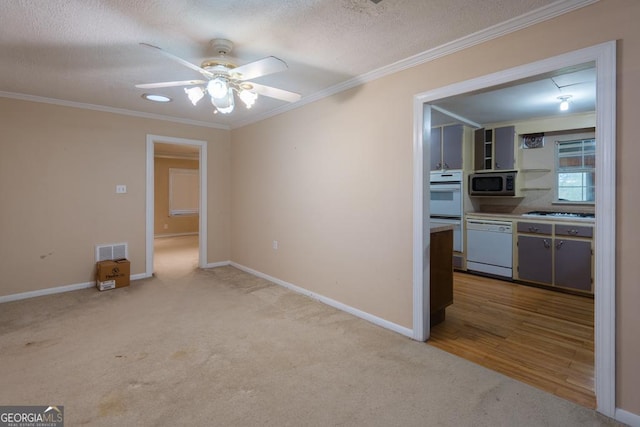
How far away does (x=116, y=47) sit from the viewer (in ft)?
7.98

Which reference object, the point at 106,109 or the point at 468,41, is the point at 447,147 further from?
the point at 106,109

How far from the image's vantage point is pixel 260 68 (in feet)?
6.85

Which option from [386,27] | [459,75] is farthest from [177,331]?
[459,75]

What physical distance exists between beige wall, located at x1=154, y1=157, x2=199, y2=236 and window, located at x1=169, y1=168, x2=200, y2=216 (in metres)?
0.10

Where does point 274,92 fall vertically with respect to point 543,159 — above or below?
above

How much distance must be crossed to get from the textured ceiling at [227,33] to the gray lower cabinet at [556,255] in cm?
298

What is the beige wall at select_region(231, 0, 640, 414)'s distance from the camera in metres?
1.71

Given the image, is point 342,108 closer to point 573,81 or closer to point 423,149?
point 423,149

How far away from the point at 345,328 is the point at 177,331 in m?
1.52

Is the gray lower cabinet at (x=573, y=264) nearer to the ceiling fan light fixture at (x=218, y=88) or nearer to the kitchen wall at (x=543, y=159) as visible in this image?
the kitchen wall at (x=543, y=159)

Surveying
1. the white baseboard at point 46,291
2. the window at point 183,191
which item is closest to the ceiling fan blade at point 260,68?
the white baseboard at point 46,291

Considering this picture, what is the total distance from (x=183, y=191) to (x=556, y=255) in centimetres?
858

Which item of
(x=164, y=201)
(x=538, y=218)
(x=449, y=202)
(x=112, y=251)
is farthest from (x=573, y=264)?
(x=164, y=201)

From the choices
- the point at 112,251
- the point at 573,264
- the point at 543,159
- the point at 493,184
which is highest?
the point at 543,159
